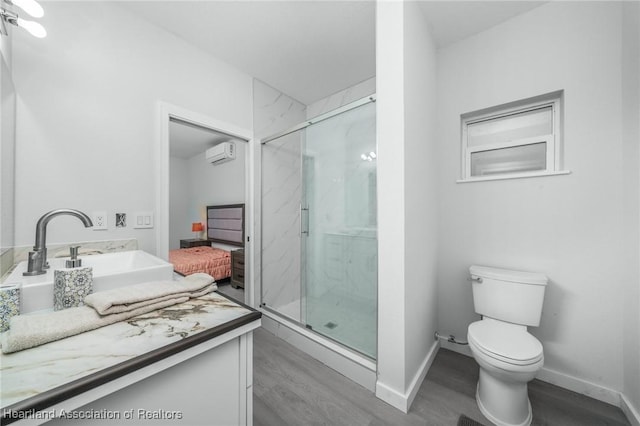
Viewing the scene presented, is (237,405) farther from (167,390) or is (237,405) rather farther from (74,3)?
(74,3)

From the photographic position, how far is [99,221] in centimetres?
154

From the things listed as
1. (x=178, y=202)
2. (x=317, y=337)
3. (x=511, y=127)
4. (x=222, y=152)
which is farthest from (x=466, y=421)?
(x=178, y=202)

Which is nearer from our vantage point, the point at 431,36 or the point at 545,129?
the point at 545,129

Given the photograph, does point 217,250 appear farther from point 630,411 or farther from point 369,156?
point 630,411

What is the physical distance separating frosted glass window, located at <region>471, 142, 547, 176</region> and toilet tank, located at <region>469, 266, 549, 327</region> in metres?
0.80

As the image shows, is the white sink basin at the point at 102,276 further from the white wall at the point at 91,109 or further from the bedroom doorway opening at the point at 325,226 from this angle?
the bedroom doorway opening at the point at 325,226

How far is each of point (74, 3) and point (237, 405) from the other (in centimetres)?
241

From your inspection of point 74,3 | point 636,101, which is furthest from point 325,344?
point 74,3

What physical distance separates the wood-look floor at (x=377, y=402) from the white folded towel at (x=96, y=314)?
970mm

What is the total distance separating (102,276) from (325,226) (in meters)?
1.60

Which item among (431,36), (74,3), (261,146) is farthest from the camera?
(261,146)

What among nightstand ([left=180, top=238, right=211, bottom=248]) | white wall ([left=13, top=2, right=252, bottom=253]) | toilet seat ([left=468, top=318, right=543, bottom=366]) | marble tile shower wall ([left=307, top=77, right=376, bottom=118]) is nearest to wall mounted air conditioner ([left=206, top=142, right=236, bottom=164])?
nightstand ([left=180, top=238, right=211, bottom=248])

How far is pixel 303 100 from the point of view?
9.74 feet

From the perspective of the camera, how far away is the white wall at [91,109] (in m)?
1.32
